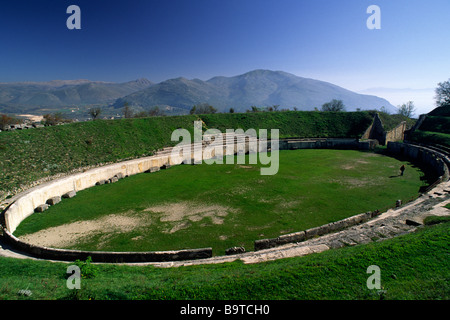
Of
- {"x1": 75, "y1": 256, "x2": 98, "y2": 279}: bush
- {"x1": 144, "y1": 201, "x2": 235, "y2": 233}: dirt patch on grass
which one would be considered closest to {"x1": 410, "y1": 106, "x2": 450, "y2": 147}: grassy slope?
{"x1": 144, "y1": 201, "x2": 235, "y2": 233}: dirt patch on grass

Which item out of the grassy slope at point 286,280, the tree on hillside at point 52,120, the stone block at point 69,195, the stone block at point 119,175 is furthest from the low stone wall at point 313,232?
the tree on hillside at point 52,120

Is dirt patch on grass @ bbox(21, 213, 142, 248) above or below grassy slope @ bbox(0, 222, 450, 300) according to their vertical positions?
below

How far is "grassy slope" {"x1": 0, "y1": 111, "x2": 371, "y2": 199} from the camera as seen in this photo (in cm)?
2261

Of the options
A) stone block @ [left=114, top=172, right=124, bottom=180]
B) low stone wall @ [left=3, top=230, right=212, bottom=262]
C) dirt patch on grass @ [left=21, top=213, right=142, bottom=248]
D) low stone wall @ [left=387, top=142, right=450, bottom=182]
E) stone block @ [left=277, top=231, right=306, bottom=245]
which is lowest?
dirt patch on grass @ [left=21, top=213, right=142, bottom=248]

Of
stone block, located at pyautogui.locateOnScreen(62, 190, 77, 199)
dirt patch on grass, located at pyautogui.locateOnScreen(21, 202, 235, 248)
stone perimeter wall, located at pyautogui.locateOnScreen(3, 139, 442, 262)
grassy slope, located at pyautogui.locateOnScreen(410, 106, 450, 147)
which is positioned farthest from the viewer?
grassy slope, located at pyautogui.locateOnScreen(410, 106, 450, 147)

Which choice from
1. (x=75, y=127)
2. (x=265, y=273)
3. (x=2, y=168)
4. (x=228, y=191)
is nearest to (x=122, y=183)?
(x=2, y=168)

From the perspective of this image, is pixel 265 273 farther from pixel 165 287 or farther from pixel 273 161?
pixel 273 161

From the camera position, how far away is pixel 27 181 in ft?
66.5

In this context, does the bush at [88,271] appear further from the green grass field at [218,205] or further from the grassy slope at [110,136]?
the grassy slope at [110,136]

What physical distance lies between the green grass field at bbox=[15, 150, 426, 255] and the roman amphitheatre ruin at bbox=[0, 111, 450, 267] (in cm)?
25

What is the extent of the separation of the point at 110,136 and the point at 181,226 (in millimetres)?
23363

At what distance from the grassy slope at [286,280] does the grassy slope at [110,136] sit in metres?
16.0

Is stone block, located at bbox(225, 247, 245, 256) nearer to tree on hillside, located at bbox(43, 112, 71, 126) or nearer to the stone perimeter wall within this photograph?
the stone perimeter wall

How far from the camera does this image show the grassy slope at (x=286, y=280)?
6.64 meters
